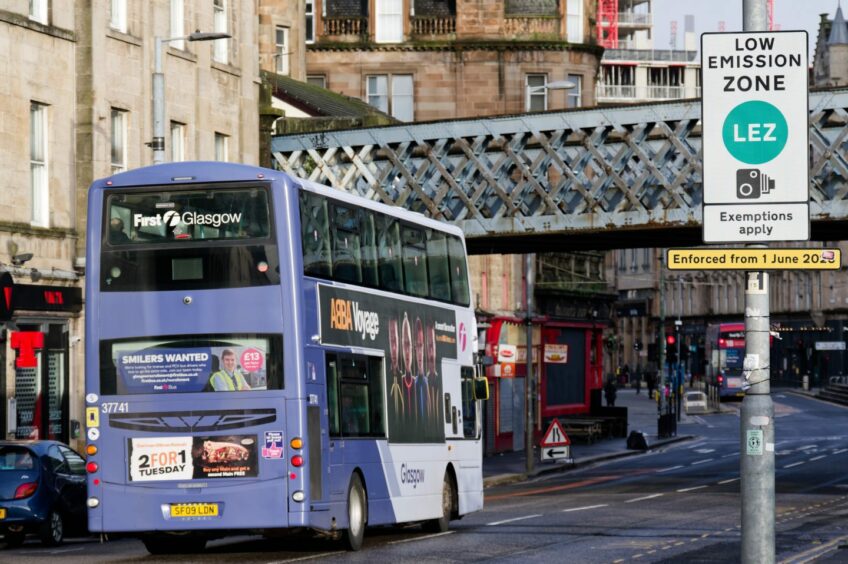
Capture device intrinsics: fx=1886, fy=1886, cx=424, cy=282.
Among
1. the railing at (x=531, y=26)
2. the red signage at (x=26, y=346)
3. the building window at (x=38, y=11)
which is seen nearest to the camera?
the red signage at (x=26, y=346)

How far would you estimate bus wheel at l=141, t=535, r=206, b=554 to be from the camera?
23.5 meters

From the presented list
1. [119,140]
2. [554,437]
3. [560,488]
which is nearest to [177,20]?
[119,140]

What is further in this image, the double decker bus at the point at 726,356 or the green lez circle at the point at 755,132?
the double decker bus at the point at 726,356

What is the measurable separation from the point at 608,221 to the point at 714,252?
1152 inches

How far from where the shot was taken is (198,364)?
21.7 meters

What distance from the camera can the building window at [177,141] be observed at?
139ft

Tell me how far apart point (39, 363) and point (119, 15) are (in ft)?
27.0

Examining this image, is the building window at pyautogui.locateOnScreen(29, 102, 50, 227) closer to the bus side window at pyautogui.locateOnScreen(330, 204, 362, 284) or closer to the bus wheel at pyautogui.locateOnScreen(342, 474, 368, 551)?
the bus side window at pyautogui.locateOnScreen(330, 204, 362, 284)

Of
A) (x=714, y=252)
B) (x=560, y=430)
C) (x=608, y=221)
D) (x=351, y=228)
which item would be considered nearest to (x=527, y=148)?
(x=608, y=221)

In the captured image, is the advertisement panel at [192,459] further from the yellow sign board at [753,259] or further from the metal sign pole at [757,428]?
the metal sign pole at [757,428]

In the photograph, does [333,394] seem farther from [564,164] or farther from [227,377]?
[564,164]

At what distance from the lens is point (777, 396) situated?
414 feet

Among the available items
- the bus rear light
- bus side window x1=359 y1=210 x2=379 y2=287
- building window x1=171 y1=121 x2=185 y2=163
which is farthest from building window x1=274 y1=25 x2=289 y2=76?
bus side window x1=359 y1=210 x2=379 y2=287

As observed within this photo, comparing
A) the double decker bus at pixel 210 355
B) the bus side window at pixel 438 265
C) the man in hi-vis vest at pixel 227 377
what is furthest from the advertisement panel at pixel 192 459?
the bus side window at pixel 438 265
